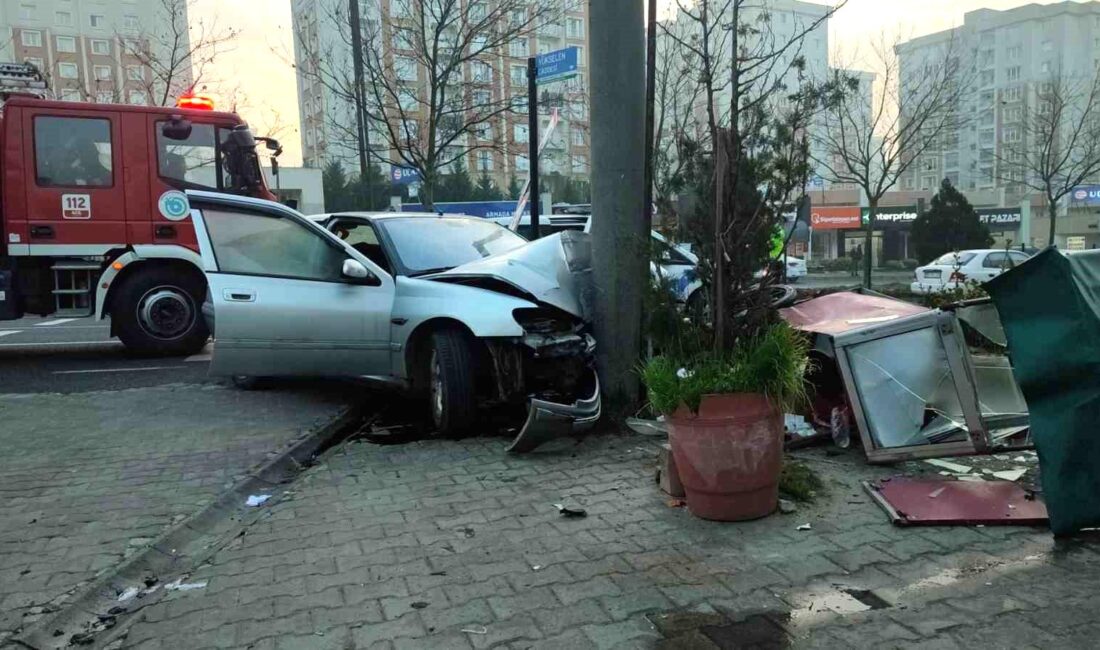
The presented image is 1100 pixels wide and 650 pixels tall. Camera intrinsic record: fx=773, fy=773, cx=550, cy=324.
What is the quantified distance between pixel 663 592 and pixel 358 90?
12.0 m

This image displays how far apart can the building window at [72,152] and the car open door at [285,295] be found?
3.62 meters

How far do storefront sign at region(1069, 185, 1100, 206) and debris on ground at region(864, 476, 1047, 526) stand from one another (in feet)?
175

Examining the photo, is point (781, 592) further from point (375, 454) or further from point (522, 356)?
point (375, 454)

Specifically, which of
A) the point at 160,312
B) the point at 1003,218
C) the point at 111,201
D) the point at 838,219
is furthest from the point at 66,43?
the point at 1003,218

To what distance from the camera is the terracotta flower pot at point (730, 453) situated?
3889 mm

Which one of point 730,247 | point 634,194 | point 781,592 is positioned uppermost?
point 634,194

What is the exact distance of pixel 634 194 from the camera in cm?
571

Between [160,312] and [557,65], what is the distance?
18.5ft

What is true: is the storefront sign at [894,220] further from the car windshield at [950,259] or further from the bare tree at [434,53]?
the bare tree at [434,53]

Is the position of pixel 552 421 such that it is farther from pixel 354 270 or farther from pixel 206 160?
pixel 206 160

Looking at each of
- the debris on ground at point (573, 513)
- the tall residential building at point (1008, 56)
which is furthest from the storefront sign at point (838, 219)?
the debris on ground at point (573, 513)

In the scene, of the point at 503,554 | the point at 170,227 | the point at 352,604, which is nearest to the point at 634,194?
the point at 503,554

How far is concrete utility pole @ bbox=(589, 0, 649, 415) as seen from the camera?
222 inches

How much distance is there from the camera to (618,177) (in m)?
5.66
